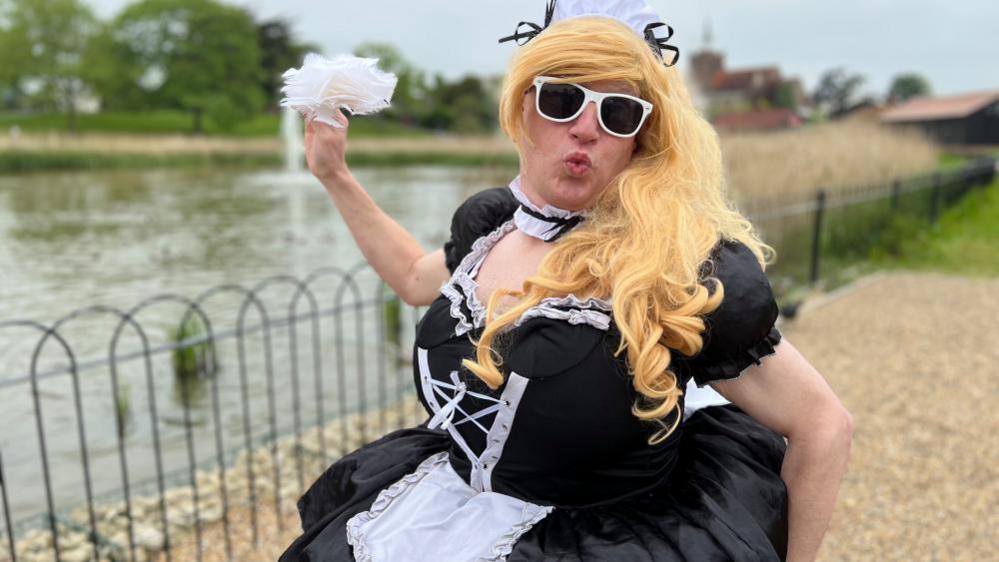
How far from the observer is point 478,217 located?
1.73 metres

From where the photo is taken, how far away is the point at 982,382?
17.6 feet

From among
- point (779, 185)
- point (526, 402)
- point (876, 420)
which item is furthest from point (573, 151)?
point (779, 185)

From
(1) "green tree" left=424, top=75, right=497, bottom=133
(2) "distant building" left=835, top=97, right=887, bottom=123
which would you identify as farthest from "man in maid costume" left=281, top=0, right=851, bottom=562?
(1) "green tree" left=424, top=75, right=497, bottom=133

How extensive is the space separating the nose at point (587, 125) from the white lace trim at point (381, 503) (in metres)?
0.70

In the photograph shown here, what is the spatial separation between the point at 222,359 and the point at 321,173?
5270 mm

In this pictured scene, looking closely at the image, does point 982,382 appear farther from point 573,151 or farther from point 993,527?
point 573,151

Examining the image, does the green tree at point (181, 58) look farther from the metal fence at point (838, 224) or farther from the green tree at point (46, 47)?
the metal fence at point (838, 224)

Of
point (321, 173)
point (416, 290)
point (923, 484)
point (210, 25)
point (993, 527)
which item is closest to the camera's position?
point (321, 173)

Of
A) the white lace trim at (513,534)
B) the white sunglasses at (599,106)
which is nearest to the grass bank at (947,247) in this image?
the white sunglasses at (599,106)

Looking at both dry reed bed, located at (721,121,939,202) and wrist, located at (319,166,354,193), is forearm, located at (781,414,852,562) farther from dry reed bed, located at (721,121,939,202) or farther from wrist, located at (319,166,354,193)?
dry reed bed, located at (721,121,939,202)

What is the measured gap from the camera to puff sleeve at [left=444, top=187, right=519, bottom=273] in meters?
1.72

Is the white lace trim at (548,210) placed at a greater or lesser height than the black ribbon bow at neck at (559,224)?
greater

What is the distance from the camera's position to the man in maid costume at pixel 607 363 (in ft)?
4.04

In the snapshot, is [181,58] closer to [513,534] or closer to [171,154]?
Result: [171,154]
